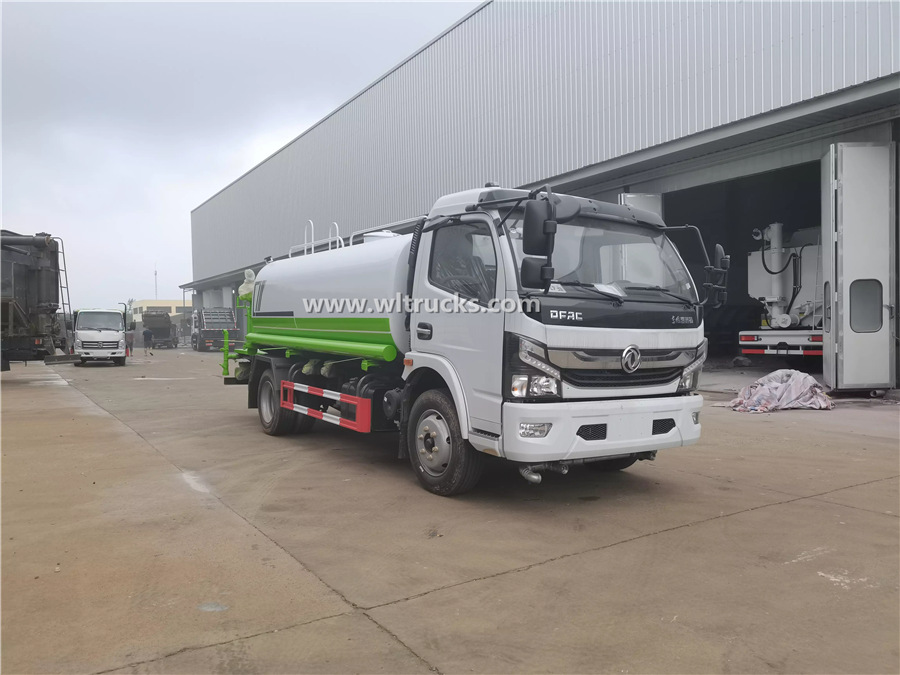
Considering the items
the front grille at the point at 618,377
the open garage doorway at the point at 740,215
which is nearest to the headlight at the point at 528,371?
the front grille at the point at 618,377

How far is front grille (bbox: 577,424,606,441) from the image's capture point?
5305mm

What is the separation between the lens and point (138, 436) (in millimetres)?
9469

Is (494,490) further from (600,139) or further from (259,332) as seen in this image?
(600,139)

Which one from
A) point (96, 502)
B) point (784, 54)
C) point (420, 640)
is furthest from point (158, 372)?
point (420, 640)

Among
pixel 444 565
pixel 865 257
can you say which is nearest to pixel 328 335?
pixel 444 565

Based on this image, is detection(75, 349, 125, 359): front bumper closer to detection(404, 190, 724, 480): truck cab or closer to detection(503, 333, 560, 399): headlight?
detection(404, 190, 724, 480): truck cab

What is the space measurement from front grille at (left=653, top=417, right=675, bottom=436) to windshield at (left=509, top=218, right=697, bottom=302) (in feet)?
3.28

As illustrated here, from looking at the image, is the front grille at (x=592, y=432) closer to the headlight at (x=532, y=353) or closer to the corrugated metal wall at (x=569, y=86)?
the headlight at (x=532, y=353)

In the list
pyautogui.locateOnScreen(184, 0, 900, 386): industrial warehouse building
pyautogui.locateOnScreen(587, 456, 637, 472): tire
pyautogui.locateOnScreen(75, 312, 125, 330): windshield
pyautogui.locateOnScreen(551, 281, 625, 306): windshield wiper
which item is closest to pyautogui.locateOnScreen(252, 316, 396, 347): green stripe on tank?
pyautogui.locateOnScreen(184, 0, 900, 386): industrial warehouse building

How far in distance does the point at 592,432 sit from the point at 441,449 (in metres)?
1.32

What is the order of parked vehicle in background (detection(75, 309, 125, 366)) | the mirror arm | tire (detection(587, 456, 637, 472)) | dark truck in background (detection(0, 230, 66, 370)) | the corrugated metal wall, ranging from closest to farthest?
the mirror arm → tire (detection(587, 456, 637, 472)) → the corrugated metal wall → dark truck in background (detection(0, 230, 66, 370)) → parked vehicle in background (detection(75, 309, 125, 366))

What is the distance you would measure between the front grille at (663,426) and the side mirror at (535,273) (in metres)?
1.59

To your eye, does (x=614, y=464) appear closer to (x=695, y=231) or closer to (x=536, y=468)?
(x=536, y=468)

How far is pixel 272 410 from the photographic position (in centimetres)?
936
